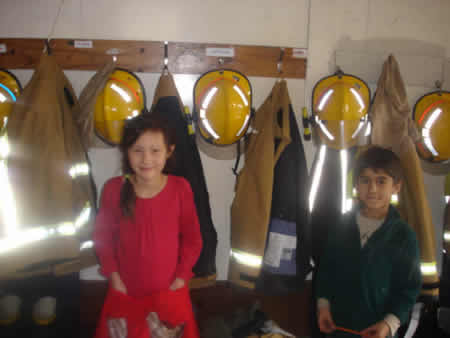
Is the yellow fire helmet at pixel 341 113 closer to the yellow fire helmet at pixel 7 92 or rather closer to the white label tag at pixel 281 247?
the white label tag at pixel 281 247

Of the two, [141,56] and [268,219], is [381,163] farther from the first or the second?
[141,56]

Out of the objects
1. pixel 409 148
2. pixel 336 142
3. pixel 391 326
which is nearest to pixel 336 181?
pixel 336 142

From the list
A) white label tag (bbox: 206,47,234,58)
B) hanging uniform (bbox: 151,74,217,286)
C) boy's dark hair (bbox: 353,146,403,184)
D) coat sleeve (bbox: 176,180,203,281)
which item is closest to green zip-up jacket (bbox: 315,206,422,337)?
boy's dark hair (bbox: 353,146,403,184)

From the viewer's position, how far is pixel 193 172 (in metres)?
1.53

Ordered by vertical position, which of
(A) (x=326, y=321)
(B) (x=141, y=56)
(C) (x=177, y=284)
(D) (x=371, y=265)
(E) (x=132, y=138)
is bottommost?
(A) (x=326, y=321)

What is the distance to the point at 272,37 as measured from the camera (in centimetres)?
186

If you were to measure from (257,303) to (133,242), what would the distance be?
3.41ft

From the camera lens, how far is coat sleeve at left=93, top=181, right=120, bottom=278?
109 centimetres

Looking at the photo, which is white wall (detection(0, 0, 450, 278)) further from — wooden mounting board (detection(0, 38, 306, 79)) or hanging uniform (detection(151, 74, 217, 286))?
hanging uniform (detection(151, 74, 217, 286))

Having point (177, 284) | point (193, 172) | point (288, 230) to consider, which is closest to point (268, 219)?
point (288, 230)

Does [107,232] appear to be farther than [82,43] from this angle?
No

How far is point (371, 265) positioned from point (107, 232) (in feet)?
3.39

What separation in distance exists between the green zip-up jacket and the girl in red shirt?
595 mm

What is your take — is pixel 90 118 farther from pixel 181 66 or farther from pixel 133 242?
pixel 133 242
